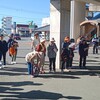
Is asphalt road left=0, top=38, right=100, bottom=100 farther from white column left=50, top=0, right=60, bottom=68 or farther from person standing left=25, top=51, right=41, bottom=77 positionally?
white column left=50, top=0, right=60, bottom=68

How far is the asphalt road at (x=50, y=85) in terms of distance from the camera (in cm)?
1066

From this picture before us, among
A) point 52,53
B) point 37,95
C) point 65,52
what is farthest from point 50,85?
point 65,52

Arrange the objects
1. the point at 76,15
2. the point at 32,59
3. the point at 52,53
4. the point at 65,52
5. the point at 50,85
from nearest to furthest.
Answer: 1. the point at 50,85
2. the point at 32,59
3. the point at 52,53
4. the point at 65,52
5. the point at 76,15

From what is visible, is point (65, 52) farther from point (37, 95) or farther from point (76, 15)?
point (76, 15)

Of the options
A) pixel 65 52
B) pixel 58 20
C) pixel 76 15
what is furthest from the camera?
pixel 76 15

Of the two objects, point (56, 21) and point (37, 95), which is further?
point (56, 21)

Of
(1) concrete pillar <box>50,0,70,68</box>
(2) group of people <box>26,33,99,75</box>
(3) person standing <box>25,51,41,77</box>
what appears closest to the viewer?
(3) person standing <box>25,51,41,77</box>

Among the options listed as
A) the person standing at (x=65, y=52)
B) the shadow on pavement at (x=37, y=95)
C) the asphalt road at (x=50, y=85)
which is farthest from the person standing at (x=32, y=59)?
the shadow on pavement at (x=37, y=95)

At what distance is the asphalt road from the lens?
1066cm

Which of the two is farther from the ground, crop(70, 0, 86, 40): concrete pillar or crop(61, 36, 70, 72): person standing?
crop(70, 0, 86, 40): concrete pillar

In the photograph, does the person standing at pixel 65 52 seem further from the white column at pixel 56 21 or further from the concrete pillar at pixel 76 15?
the concrete pillar at pixel 76 15

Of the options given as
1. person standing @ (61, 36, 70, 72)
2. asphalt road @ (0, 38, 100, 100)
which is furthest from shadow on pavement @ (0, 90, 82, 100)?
person standing @ (61, 36, 70, 72)

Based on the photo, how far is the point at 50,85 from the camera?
495 inches

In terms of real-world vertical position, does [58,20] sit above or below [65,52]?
above
